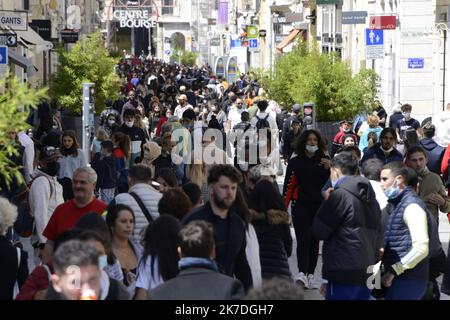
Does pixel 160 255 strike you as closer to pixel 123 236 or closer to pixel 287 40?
pixel 123 236

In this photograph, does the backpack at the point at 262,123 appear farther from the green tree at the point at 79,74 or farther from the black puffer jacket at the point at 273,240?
the black puffer jacket at the point at 273,240

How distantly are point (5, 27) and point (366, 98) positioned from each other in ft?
25.4

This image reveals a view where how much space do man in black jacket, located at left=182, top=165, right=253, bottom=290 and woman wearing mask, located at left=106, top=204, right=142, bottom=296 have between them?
1.76 ft

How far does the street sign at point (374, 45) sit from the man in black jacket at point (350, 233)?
21.6 meters

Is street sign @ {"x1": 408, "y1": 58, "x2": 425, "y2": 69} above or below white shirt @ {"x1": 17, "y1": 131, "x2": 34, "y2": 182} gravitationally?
above

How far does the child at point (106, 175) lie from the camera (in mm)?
17031

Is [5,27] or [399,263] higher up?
[5,27]

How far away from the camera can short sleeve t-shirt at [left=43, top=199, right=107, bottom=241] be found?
1038 centimetres

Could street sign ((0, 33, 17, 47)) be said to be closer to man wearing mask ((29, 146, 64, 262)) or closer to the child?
the child

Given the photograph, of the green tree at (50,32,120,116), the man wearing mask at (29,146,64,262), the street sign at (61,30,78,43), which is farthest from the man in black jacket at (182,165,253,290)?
the street sign at (61,30,78,43)

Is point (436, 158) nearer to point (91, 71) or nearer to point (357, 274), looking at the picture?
point (357, 274)

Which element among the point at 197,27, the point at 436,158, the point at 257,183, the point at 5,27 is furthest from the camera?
the point at 197,27
